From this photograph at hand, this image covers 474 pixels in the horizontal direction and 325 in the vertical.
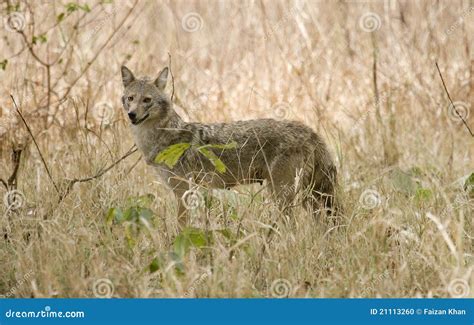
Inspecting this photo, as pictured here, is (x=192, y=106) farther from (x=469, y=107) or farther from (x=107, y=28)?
(x=469, y=107)

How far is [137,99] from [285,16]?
389cm

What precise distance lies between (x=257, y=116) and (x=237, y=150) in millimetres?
2339

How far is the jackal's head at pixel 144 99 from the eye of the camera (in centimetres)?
626

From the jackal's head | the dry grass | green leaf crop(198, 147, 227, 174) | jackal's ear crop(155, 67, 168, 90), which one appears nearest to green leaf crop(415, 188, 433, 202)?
the dry grass

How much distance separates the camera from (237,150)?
6.32m

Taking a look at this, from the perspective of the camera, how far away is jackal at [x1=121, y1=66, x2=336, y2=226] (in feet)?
20.2

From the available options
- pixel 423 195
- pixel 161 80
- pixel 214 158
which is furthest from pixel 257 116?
pixel 214 158

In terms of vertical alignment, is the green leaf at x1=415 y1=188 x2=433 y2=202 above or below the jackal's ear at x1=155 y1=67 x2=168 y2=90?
below

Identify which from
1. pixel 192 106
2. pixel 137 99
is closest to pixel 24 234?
pixel 137 99

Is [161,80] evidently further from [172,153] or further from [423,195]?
[423,195]

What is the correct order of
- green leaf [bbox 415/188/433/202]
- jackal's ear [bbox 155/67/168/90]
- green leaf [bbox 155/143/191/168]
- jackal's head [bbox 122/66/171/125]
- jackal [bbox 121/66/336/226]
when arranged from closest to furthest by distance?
green leaf [bbox 155/143/191/168] < green leaf [bbox 415/188/433/202] < jackal [bbox 121/66/336/226] < jackal's head [bbox 122/66/171/125] < jackal's ear [bbox 155/67/168/90]

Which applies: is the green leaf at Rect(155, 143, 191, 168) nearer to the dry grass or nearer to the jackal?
the dry grass

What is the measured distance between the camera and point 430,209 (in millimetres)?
5781

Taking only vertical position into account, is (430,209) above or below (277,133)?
below
